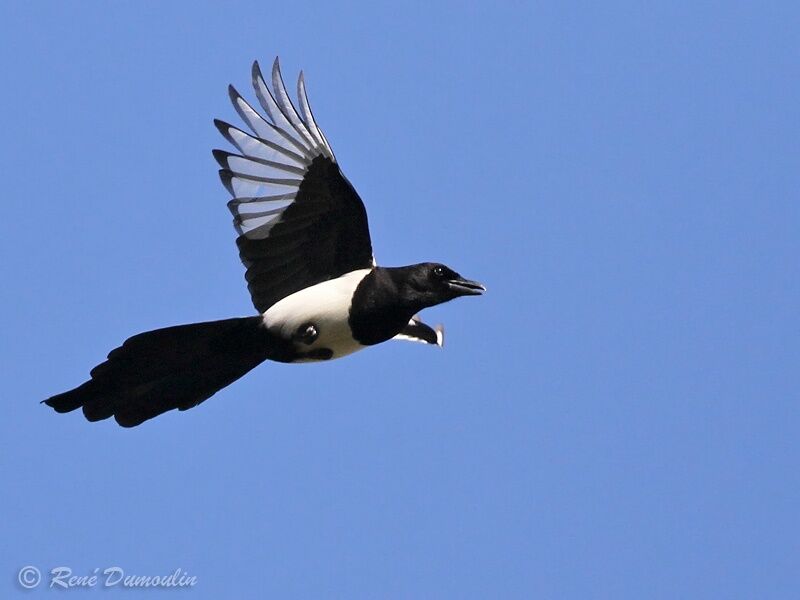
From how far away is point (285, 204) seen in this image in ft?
27.9

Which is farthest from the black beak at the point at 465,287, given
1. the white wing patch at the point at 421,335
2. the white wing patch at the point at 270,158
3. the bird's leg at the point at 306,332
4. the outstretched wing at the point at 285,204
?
the white wing patch at the point at 421,335

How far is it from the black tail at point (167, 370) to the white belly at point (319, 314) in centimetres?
12

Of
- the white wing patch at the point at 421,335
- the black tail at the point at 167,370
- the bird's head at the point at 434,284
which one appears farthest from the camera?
the white wing patch at the point at 421,335

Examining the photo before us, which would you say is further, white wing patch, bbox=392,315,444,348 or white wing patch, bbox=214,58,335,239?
white wing patch, bbox=392,315,444,348

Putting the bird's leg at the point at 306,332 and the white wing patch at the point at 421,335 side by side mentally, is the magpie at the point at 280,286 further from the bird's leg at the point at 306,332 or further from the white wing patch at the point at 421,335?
the white wing patch at the point at 421,335

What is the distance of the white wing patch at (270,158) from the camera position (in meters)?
8.48

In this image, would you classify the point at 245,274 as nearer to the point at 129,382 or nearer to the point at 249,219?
the point at 249,219

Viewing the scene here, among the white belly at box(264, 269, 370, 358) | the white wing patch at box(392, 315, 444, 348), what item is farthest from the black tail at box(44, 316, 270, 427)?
the white wing patch at box(392, 315, 444, 348)

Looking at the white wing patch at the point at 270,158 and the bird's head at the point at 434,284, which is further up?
the white wing patch at the point at 270,158

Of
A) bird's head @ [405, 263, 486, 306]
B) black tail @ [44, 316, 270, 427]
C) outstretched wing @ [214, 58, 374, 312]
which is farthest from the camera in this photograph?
outstretched wing @ [214, 58, 374, 312]

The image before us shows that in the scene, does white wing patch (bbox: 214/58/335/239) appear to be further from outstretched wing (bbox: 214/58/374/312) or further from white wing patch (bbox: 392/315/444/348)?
white wing patch (bbox: 392/315/444/348)

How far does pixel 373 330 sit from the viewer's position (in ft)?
27.3

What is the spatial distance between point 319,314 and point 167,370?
1.01m

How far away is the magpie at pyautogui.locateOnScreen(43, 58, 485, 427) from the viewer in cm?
821
